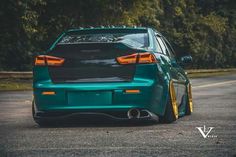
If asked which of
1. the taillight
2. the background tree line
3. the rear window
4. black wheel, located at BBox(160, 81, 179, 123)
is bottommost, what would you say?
the background tree line

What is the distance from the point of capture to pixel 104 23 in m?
29.3

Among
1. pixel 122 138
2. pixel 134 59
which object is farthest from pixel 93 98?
pixel 122 138

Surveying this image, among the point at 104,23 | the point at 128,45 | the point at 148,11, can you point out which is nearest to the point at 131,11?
the point at 104,23

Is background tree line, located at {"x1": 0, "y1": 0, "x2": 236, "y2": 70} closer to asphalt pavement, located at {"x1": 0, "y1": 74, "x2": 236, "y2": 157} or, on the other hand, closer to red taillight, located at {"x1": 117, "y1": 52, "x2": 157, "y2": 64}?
asphalt pavement, located at {"x1": 0, "y1": 74, "x2": 236, "y2": 157}

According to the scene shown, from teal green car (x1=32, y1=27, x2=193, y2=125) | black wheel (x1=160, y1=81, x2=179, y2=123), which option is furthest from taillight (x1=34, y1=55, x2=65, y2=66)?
black wheel (x1=160, y1=81, x2=179, y2=123)

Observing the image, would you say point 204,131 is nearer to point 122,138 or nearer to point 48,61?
point 122,138

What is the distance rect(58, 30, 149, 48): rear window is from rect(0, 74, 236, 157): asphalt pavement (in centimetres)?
113

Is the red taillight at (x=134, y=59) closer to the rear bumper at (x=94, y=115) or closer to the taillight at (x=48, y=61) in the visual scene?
the rear bumper at (x=94, y=115)

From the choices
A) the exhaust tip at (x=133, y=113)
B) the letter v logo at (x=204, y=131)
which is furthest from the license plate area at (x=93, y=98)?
the letter v logo at (x=204, y=131)

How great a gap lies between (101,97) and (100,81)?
208 millimetres

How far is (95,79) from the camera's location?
29.5ft

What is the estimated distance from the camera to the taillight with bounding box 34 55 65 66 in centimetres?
909

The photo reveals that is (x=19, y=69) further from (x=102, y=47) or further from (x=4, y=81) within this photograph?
(x=102, y=47)

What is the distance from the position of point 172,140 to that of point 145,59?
6.23 feet
